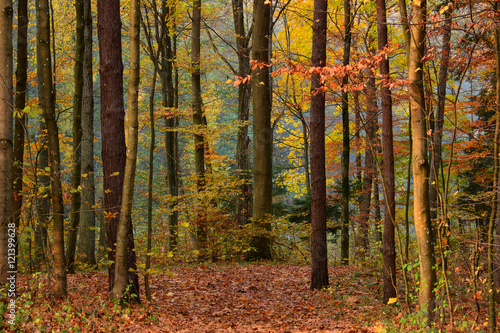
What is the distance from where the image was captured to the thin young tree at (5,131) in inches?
186

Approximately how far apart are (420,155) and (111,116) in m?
4.66

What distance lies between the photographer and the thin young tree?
4.73 meters

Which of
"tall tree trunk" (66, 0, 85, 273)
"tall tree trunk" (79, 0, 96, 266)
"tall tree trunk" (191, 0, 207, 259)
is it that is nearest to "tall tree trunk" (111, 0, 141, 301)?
"tall tree trunk" (66, 0, 85, 273)

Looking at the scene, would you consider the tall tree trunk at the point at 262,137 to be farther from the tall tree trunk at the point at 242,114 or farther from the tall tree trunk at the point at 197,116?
the tall tree trunk at the point at 242,114

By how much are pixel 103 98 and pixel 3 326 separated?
3.51 meters

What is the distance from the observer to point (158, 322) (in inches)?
216

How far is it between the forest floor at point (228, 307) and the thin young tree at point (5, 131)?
24.8 inches

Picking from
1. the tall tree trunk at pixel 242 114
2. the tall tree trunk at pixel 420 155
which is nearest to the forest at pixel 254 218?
the tall tree trunk at pixel 420 155

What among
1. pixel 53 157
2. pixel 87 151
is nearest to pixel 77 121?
pixel 87 151

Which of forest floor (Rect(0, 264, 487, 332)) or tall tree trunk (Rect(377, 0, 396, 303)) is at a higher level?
tall tree trunk (Rect(377, 0, 396, 303))

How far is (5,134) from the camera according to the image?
15.7 feet

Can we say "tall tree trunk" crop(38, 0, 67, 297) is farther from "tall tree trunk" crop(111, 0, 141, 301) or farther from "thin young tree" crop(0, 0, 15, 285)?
"tall tree trunk" crop(111, 0, 141, 301)

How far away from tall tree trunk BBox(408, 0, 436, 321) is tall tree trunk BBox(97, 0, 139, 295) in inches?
170

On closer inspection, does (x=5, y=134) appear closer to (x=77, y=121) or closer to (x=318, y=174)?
(x=77, y=121)
